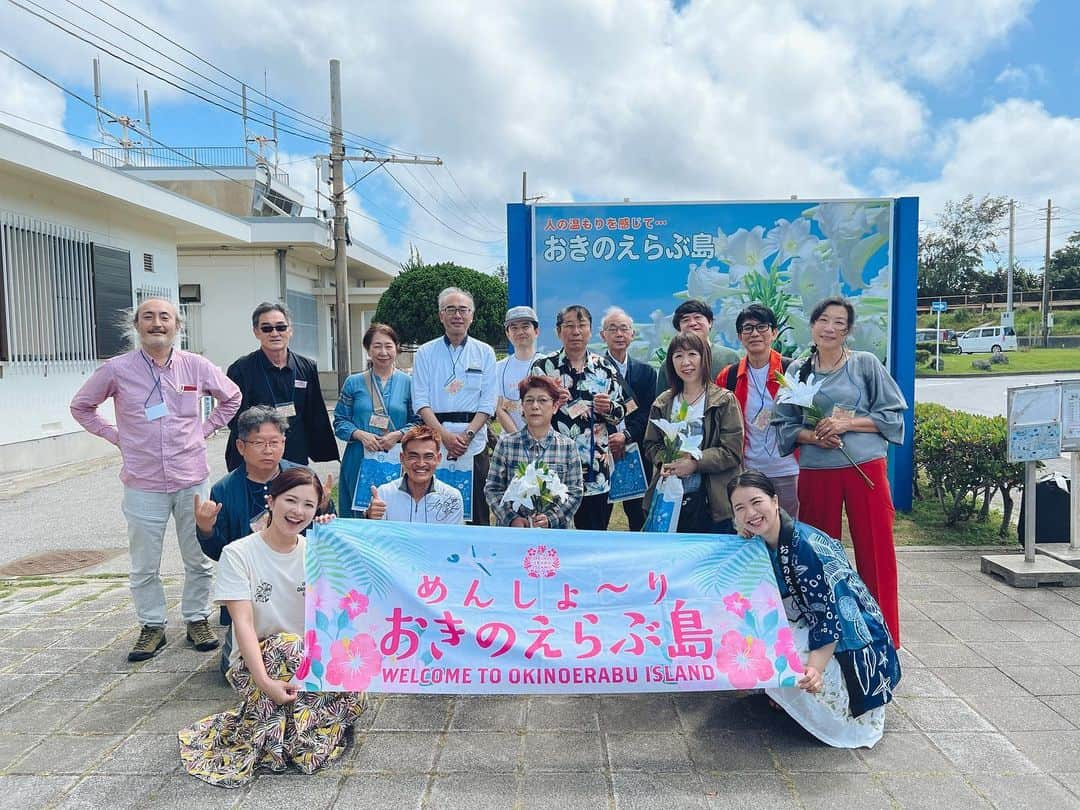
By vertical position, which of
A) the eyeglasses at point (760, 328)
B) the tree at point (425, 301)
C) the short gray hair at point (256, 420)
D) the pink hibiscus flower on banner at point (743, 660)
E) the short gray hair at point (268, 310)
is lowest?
the pink hibiscus flower on banner at point (743, 660)

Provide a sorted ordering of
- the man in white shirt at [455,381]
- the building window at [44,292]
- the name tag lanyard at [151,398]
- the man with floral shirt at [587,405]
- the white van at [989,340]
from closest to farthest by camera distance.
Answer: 1. the name tag lanyard at [151,398]
2. the man with floral shirt at [587,405]
3. the man in white shirt at [455,381]
4. the building window at [44,292]
5. the white van at [989,340]

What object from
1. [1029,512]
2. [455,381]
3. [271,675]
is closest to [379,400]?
[455,381]

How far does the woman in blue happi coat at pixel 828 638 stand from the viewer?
2.97 m

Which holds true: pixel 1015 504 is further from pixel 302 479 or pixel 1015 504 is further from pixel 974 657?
pixel 302 479

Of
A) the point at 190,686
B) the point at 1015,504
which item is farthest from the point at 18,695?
the point at 1015,504

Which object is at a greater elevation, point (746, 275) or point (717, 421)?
point (746, 275)

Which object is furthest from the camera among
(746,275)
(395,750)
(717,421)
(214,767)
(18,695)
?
(746,275)

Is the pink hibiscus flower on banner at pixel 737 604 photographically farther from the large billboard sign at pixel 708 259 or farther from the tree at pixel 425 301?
the tree at pixel 425 301

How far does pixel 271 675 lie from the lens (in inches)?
114

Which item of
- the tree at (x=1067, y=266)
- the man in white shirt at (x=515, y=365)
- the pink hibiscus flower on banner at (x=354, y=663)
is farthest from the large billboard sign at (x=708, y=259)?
the tree at (x=1067, y=266)

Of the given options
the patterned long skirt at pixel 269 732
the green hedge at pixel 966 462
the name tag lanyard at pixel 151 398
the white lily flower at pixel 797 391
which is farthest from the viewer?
the green hedge at pixel 966 462

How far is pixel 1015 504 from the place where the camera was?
7629mm

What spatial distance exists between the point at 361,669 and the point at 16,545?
5.25 meters

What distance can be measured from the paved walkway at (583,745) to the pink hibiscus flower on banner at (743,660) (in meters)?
0.28
